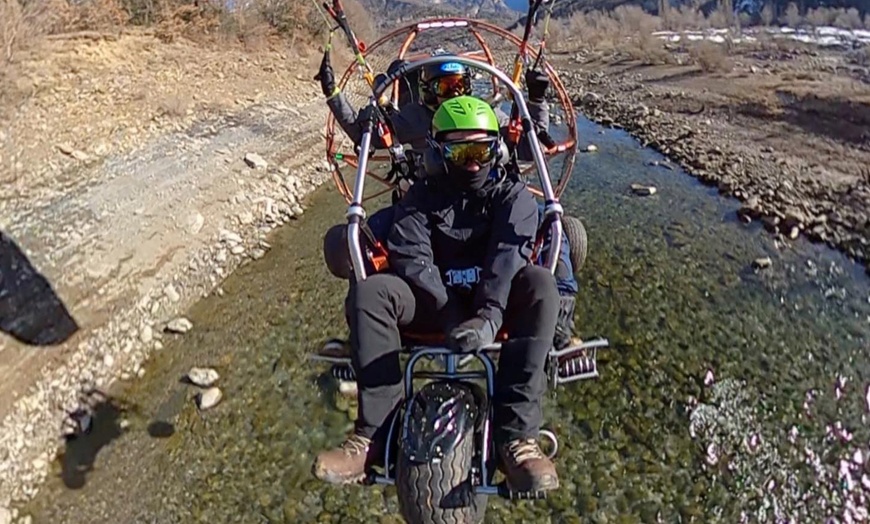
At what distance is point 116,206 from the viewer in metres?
8.45

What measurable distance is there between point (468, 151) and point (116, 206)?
232 inches

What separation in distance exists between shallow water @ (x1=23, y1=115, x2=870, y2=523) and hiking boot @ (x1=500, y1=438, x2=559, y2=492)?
201 cm

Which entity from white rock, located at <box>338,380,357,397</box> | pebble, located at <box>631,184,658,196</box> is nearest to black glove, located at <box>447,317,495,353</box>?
white rock, located at <box>338,380,357,397</box>

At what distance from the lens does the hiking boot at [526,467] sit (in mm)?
3381

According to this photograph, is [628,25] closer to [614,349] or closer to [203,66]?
[203,66]

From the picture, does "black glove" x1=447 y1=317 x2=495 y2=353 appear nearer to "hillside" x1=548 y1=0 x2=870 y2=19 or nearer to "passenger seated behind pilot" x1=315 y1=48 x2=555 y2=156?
"passenger seated behind pilot" x1=315 y1=48 x2=555 y2=156

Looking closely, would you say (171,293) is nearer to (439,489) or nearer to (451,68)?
(451,68)

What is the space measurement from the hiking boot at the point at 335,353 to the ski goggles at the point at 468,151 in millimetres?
1301

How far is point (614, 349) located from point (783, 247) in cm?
370

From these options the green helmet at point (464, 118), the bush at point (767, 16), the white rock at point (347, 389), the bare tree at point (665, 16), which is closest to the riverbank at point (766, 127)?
the white rock at point (347, 389)

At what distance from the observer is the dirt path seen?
6.30 m

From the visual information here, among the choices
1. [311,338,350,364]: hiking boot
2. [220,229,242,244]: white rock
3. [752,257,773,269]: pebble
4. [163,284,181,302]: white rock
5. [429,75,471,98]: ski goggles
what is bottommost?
[752,257,773,269]: pebble

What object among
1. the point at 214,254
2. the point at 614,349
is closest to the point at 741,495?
the point at 614,349

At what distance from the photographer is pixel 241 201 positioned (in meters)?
9.95
